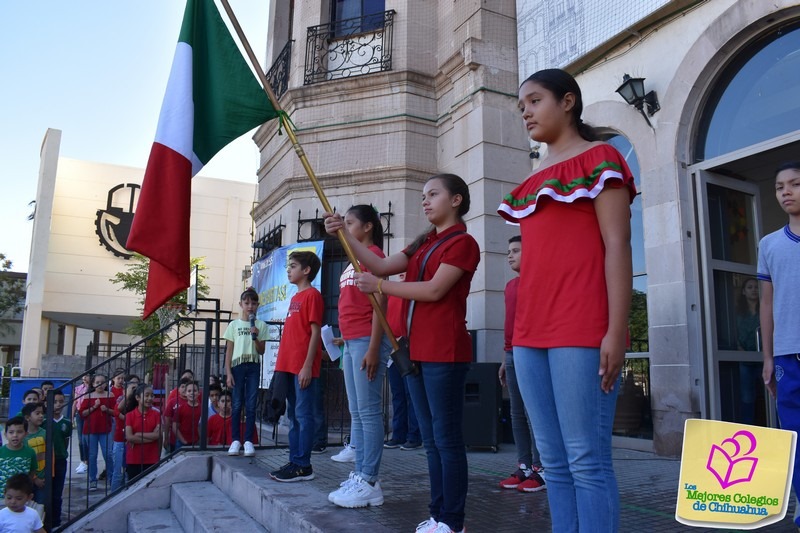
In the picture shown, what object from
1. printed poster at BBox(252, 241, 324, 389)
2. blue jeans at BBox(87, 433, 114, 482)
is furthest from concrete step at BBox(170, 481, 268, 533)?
printed poster at BBox(252, 241, 324, 389)

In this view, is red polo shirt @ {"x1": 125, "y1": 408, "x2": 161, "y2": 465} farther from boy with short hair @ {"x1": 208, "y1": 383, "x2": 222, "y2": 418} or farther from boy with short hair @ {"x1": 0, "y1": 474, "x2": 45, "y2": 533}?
boy with short hair @ {"x1": 0, "y1": 474, "x2": 45, "y2": 533}

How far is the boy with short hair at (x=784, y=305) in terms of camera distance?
10.1ft

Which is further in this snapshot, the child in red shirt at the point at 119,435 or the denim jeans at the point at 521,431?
the child in red shirt at the point at 119,435

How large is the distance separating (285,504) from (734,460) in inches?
105

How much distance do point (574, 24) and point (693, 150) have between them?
242cm

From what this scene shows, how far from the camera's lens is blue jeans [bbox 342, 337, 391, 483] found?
400 cm

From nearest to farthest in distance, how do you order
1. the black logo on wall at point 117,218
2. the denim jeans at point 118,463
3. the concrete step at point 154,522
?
1. the concrete step at point 154,522
2. the denim jeans at point 118,463
3. the black logo on wall at point 117,218

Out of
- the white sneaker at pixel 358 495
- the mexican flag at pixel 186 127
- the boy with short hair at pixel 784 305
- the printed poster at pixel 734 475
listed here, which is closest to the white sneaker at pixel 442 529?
the white sneaker at pixel 358 495

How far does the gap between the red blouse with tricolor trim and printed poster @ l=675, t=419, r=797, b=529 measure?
560 mm

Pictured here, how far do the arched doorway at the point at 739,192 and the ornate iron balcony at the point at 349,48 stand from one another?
18.9 ft

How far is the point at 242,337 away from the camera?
20.7ft

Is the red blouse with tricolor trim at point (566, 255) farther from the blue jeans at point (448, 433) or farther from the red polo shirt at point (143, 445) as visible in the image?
the red polo shirt at point (143, 445)

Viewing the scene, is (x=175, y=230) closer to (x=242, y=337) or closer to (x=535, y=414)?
(x=242, y=337)

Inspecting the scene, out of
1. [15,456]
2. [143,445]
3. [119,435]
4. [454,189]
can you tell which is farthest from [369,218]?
[119,435]
